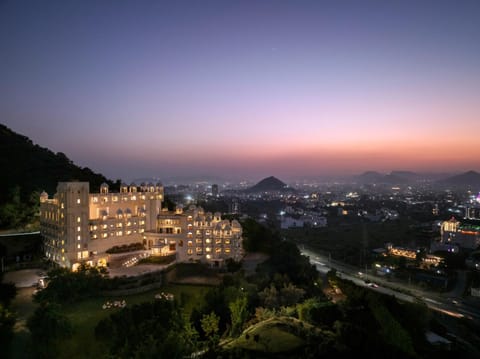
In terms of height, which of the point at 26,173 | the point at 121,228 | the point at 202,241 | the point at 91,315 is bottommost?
the point at 91,315

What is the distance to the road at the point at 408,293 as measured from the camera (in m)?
27.8

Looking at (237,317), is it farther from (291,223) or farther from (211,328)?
(291,223)

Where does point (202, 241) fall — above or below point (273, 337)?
above

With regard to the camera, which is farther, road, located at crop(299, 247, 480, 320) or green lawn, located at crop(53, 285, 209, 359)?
Answer: road, located at crop(299, 247, 480, 320)

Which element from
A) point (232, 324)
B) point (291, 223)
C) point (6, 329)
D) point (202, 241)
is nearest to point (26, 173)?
point (202, 241)

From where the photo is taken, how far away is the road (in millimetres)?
27844

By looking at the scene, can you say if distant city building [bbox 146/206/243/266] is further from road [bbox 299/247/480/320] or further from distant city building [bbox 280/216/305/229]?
distant city building [bbox 280/216/305/229]

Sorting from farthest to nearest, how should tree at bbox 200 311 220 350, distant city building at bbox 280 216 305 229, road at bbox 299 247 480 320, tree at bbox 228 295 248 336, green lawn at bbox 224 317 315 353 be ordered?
distant city building at bbox 280 216 305 229, road at bbox 299 247 480 320, tree at bbox 228 295 248 336, tree at bbox 200 311 220 350, green lawn at bbox 224 317 315 353

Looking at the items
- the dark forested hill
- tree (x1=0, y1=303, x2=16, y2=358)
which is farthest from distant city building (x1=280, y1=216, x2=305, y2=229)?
tree (x1=0, y1=303, x2=16, y2=358)

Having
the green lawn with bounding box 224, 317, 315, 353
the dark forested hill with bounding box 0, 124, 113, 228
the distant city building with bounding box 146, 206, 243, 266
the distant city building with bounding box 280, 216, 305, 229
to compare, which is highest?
the dark forested hill with bounding box 0, 124, 113, 228

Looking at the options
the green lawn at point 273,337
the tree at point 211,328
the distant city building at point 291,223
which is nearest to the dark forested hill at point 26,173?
the tree at point 211,328

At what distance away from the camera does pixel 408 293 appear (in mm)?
31594

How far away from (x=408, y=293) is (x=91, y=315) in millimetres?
24470

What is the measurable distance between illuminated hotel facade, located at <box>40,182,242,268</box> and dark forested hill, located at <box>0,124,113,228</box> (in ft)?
13.1
